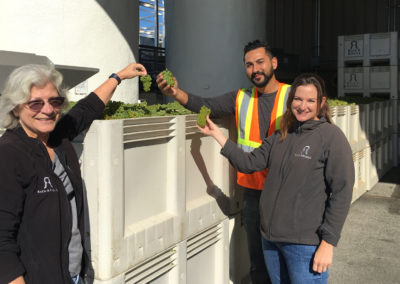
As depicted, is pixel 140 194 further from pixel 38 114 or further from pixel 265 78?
pixel 265 78

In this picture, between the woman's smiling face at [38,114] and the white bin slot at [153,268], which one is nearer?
the woman's smiling face at [38,114]

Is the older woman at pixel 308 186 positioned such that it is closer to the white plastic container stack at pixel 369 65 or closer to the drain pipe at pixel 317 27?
the white plastic container stack at pixel 369 65

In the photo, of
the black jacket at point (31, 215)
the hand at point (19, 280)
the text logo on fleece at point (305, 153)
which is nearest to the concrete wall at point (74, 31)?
the text logo on fleece at point (305, 153)

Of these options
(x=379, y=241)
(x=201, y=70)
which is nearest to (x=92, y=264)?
(x=379, y=241)

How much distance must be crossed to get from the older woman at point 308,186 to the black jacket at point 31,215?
4.32 ft

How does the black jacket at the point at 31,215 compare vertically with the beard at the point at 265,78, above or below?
below

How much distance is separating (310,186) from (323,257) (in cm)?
42

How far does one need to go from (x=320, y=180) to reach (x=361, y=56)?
327 inches

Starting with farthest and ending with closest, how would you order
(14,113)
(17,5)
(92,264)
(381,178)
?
(381,178) < (17,5) < (92,264) < (14,113)

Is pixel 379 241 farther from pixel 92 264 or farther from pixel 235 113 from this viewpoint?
pixel 92 264

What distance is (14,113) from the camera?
74.8 inches

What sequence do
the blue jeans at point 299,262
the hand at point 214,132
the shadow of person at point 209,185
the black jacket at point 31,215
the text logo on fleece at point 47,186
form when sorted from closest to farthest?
1. the black jacket at point 31,215
2. the text logo on fleece at point 47,186
3. the blue jeans at point 299,262
4. the hand at point 214,132
5. the shadow of person at point 209,185

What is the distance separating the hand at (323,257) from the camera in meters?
2.53

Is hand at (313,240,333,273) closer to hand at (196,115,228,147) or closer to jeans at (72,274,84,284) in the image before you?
hand at (196,115,228,147)
